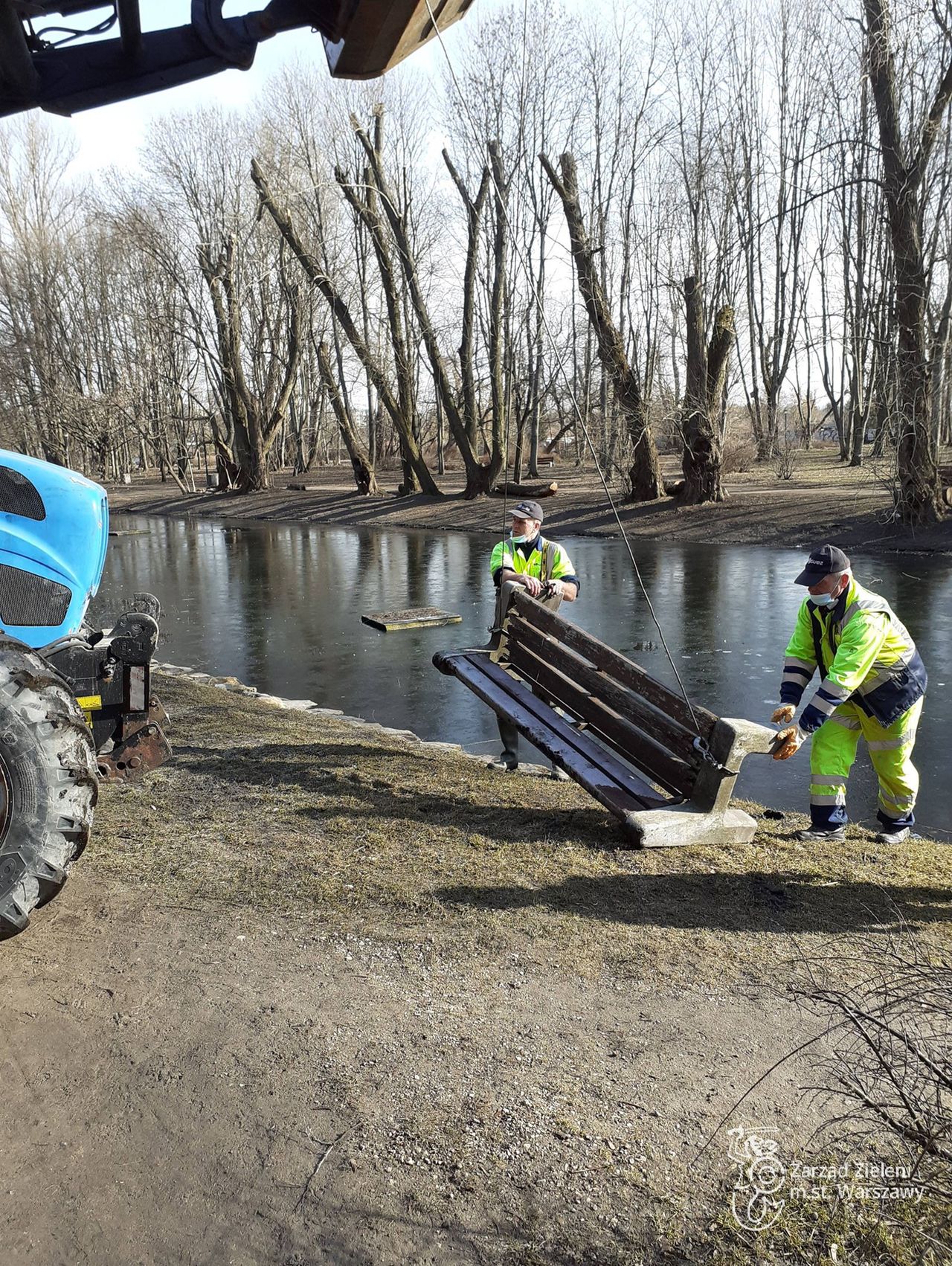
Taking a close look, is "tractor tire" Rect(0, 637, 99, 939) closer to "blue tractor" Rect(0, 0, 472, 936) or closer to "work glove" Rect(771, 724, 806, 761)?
"blue tractor" Rect(0, 0, 472, 936)

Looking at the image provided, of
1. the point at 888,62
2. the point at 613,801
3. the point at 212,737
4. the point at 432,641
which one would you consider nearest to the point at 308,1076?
the point at 613,801

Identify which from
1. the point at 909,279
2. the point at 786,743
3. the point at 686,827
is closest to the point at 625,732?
the point at 686,827

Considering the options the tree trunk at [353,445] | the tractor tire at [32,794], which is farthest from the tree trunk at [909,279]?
the tree trunk at [353,445]

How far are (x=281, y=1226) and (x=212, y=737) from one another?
4914mm

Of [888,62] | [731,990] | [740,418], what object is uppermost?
[888,62]

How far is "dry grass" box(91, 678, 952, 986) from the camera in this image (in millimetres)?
3979

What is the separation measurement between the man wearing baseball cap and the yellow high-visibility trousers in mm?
2390

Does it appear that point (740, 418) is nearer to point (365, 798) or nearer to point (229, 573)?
point (229, 573)

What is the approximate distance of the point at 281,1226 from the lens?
2439 mm

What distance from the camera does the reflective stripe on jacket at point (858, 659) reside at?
503 centimetres

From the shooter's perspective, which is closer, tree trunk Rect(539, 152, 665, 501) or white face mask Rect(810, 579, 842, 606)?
white face mask Rect(810, 579, 842, 606)

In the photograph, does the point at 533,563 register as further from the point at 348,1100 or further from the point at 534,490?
the point at 534,490

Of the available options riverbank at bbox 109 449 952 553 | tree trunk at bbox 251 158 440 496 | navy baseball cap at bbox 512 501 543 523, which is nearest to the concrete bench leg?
navy baseball cap at bbox 512 501 543 523

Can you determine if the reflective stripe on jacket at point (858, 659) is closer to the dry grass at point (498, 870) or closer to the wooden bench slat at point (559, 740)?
the dry grass at point (498, 870)
